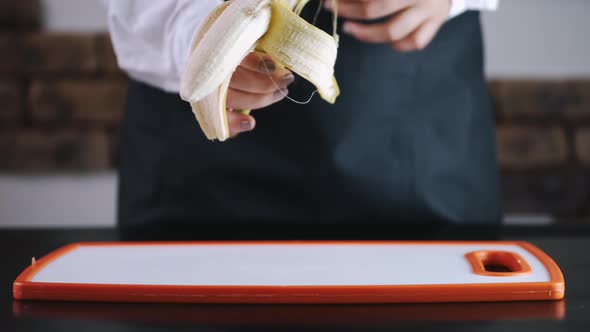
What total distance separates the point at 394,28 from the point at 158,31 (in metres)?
0.26

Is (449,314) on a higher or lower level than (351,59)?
lower

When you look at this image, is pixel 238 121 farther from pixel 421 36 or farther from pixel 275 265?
pixel 421 36

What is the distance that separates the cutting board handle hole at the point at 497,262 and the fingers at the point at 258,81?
0.74ft

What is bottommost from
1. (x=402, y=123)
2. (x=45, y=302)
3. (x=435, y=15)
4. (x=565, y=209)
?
(x=565, y=209)

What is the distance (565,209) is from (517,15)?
1.45ft

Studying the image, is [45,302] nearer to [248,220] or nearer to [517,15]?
[248,220]

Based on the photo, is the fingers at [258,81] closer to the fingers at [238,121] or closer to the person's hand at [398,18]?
the fingers at [238,121]

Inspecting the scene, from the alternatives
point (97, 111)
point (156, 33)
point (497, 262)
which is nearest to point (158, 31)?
point (156, 33)

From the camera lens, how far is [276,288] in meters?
0.44

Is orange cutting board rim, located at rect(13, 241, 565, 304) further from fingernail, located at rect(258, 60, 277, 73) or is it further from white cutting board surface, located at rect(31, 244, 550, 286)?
fingernail, located at rect(258, 60, 277, 73)

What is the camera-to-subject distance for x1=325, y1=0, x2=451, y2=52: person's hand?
62 cm

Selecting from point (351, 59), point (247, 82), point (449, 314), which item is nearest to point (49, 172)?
point (351, 59)

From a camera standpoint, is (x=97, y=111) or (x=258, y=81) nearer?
(x=258, y=81)

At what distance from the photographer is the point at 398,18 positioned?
0.63 m
